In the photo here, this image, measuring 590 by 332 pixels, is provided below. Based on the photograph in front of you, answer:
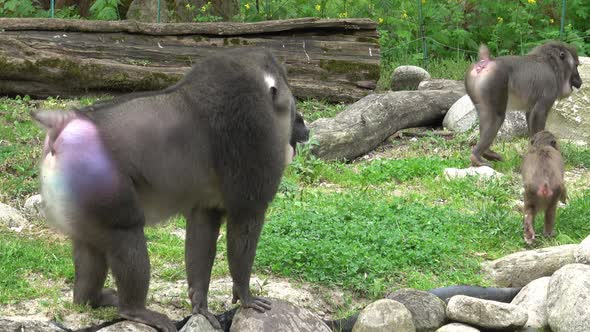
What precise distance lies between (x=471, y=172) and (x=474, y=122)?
6.24 feet

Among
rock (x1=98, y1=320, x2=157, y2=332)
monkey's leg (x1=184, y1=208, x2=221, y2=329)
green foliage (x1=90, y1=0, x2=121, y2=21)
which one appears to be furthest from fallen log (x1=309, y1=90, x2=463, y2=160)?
rock (x1=98, y1=320, x2=157, y2=332)

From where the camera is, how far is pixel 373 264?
663 centimetres

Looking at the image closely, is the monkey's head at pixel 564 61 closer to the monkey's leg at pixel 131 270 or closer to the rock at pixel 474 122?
the rock at pixel 474 122

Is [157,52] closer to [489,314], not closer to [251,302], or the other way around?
[251,302]

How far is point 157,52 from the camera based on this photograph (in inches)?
446

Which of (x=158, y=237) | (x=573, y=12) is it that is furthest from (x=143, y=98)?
(x=573, y=12)

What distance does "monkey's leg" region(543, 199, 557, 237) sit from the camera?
7262 mm

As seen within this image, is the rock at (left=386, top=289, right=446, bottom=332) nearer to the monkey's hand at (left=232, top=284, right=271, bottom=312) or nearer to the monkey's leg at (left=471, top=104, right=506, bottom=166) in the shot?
the monkey's hand at (left=232, top=284, right=271, bottom=312)

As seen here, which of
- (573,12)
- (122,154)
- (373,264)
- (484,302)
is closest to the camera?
(122,154)

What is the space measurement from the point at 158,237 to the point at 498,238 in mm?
2799

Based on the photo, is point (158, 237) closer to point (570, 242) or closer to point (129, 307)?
point (129, 307)

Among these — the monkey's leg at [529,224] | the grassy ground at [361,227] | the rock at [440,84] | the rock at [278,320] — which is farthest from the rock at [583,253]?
the rock at [440,84]

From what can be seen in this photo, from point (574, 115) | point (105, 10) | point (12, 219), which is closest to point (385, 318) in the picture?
point (12, 219)

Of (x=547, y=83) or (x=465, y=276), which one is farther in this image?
(x=547, y=83)
